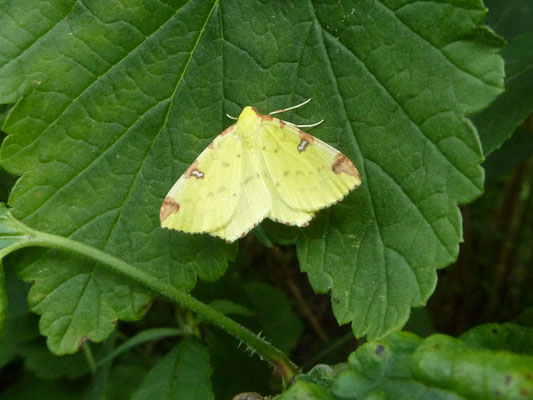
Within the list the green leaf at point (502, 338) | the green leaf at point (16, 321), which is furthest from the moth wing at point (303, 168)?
the green leaf at point (16, 321)

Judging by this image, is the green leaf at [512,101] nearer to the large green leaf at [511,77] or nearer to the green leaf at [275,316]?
the large green leaf at [511,77]

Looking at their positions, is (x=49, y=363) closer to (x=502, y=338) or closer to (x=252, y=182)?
(x=252, y=182)

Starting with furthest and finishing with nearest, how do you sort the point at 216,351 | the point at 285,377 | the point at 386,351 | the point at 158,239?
the point at 216,351
the point at 158,239
the point at 285,377
the point at 386,351

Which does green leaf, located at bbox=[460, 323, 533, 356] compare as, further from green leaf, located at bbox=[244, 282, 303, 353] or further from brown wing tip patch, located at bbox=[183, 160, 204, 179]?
green leaf, located at bbox=[244, 282, 303, 353]

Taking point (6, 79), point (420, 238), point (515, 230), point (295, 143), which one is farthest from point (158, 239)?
point (515, 230)

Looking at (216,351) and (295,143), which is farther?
(216,351)

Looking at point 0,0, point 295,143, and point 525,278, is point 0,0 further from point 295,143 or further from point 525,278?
point 525,278

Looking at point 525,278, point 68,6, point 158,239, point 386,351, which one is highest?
point 68,6

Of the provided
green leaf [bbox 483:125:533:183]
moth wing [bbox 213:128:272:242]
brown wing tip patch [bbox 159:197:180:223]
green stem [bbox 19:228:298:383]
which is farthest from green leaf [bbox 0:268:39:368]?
green leaf [bbox 483:125:533:183]
